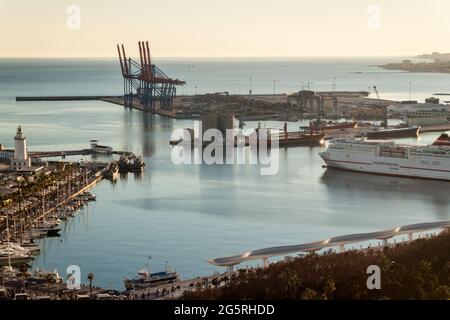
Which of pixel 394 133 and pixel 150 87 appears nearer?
pixel 394 133

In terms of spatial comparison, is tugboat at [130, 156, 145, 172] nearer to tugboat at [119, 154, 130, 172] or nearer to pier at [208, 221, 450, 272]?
tugboat at [119, 154, 130, 172]

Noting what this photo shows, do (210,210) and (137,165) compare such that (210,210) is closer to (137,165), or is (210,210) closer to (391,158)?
(137,165)

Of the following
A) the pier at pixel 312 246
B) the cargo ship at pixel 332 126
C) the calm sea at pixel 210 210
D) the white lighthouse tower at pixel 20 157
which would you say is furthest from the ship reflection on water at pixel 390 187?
the cargo ship at pixel 332 126

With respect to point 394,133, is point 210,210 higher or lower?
lower

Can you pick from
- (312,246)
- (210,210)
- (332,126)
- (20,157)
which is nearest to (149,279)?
(312,246)

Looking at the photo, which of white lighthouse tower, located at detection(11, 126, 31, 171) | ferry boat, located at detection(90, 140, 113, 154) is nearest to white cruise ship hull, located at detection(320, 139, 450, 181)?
ferry boat, located at detection(90, 140, 113, 154)

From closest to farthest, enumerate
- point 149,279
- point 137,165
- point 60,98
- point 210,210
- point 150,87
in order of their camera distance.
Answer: point 149,279, point 210,210, point 137,165, point 150,87, point 60,98
